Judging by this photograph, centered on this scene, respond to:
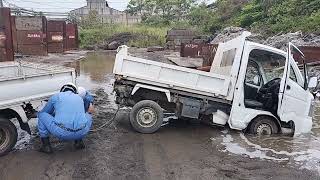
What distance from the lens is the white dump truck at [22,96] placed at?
6523 millimetres

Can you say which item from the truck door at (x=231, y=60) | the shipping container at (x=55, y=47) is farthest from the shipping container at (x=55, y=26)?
the truck door at (x=231, y=60)

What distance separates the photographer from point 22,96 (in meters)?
6.84

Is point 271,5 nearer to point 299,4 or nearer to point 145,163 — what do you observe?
point 299,4

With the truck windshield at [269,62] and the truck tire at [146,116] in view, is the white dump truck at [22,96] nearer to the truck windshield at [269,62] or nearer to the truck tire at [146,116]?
the truck tire at [146,116]

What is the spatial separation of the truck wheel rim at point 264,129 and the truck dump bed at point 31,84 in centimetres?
403

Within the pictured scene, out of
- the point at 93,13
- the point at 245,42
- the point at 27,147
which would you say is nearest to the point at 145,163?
the point at 27,147

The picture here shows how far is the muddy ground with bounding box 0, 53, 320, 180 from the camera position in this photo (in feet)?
19.8

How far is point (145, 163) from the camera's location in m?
6.51

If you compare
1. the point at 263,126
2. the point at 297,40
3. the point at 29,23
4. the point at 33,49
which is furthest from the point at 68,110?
the point at 29,23

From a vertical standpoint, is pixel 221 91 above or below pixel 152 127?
above

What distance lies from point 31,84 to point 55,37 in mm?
27257

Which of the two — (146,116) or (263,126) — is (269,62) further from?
(146,116)

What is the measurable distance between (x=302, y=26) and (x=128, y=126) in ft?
63.9

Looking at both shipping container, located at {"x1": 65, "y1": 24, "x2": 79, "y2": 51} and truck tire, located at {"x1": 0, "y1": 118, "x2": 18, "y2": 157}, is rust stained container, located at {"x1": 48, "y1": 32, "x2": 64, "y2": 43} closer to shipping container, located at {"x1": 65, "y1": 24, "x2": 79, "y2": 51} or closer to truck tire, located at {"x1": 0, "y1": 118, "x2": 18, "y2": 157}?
shipping container, located at {"x1": 65, "y1": 24, "x2": 79, "y2": 51}
